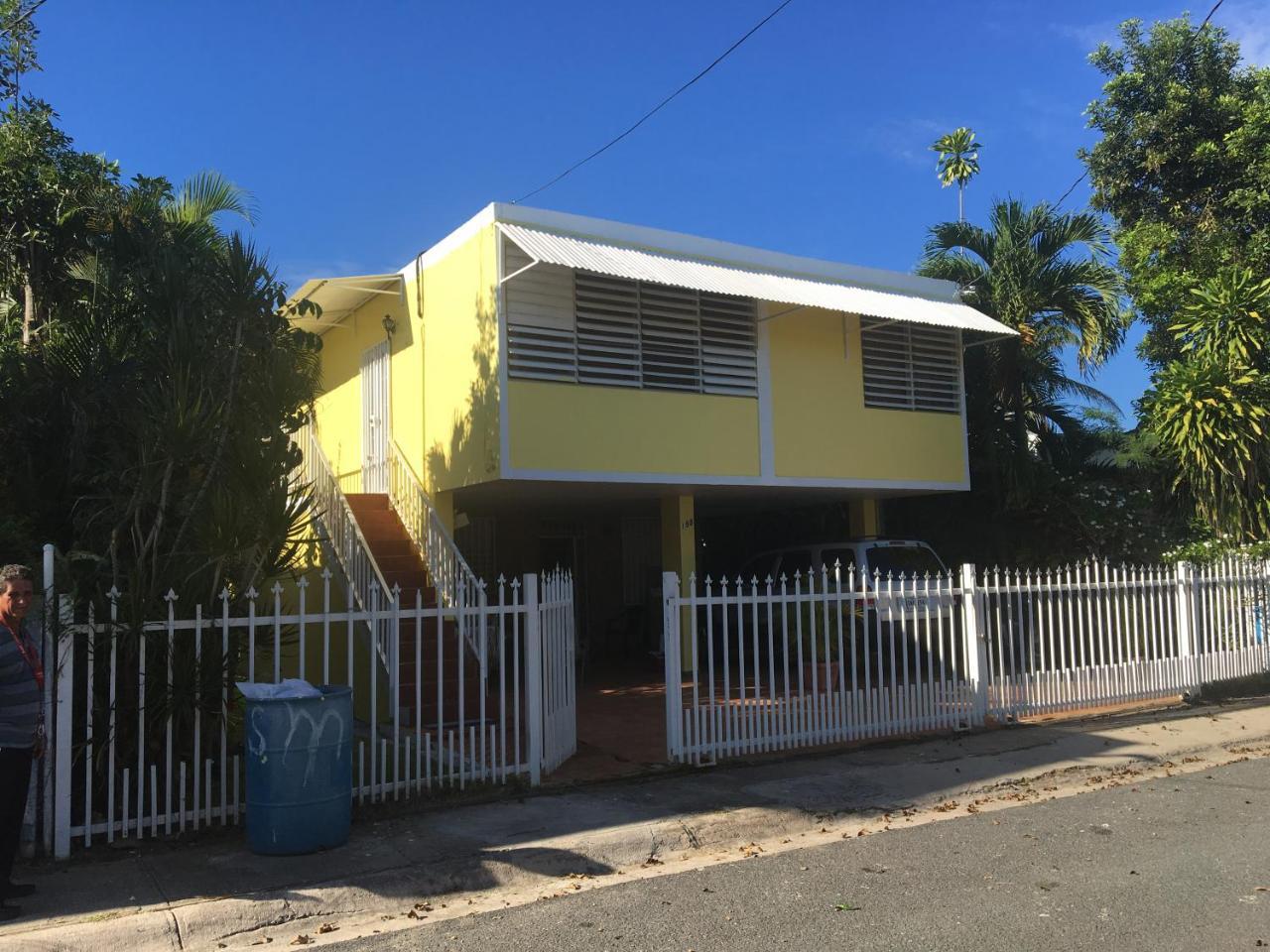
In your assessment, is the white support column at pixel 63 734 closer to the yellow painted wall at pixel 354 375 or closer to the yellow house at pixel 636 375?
the yellow house at pixel 636 375

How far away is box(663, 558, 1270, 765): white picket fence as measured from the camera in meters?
8.28

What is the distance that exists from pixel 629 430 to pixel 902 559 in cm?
400

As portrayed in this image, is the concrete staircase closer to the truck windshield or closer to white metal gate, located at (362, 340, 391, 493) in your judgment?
white metal gate, located at (362, 340, 391, 493)

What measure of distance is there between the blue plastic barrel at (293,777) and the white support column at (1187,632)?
954 centimetres

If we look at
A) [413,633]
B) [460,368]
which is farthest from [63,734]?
[460,368]

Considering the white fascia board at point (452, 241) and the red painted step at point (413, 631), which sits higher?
the white fascia board at point (452, 241)

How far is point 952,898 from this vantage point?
5.04m

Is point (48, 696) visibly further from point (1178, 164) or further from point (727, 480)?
point (1178, 164)

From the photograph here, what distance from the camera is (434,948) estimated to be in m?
4.54

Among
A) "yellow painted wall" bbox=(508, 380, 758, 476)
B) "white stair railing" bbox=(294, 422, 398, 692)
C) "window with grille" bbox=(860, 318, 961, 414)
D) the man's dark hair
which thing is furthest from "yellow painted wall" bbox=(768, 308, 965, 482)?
the man's dark hair

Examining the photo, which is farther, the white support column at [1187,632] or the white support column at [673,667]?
the white support column at [1187,632]

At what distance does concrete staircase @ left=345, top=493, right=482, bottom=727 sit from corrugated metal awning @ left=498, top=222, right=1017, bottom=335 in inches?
154

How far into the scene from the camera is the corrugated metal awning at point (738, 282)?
10.9 meters

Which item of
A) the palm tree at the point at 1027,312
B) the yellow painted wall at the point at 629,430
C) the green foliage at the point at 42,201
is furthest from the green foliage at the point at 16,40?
the palm tree at the point at 1027,312
